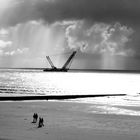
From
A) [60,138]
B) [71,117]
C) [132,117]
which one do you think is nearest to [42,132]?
[60,138]

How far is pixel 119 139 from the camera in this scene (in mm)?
28047

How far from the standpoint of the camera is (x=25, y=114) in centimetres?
4172

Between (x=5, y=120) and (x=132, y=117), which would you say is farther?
(x=132, y=117)

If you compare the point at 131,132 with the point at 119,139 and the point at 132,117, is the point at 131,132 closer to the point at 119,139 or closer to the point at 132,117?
the point at 119,139

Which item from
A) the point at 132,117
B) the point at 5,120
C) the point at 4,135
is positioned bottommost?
the point at 4,135

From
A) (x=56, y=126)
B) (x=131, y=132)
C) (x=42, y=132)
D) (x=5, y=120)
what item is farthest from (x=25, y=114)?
(x=131, y=132)

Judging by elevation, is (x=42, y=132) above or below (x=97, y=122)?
below

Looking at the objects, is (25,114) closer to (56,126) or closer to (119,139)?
(56,126)

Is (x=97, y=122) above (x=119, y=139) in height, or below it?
above

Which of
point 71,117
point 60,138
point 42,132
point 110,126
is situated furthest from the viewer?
point 71,117

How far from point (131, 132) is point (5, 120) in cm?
1422

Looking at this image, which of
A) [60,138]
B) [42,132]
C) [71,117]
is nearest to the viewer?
[60,138]

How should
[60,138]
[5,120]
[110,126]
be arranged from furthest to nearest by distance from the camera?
[5,120] < [110,126] < [60,138]

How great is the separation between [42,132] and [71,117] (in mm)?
10544
